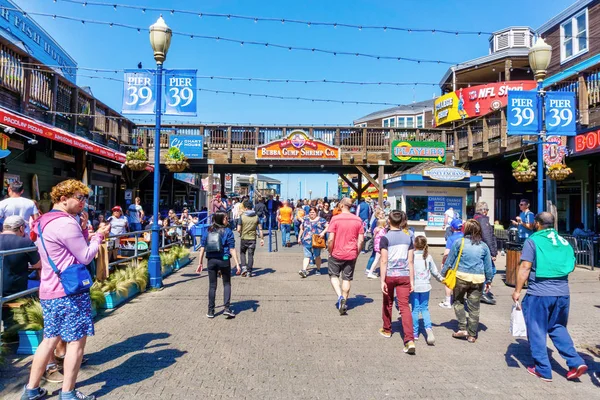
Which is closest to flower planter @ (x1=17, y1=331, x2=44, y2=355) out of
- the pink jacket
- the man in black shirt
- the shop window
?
the man in black shirt

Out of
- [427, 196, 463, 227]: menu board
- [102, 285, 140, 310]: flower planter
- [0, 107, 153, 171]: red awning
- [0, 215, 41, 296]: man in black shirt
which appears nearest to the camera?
[0, 215, 41, 296]: man in black shirt

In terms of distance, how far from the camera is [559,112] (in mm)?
8445

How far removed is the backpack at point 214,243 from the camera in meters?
6.00

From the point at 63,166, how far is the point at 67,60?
20.2m

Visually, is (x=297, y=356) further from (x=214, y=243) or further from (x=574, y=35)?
(x=574, y=35)

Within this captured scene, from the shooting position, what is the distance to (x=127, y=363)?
4.36 m

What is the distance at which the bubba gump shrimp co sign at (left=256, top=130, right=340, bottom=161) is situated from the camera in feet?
57.6

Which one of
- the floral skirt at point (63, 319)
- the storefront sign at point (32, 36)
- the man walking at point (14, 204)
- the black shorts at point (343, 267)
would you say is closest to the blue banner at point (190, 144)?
the storefront sign at point (32, 36)

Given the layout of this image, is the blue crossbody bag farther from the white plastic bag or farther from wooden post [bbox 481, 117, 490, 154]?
wooden post [bbox 481, 117, 490, 154]

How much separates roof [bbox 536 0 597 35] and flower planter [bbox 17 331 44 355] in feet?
63.6

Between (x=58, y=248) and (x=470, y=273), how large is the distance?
4.57 m

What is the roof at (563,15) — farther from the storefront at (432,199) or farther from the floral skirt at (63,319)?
the floral skirt at (63,319)

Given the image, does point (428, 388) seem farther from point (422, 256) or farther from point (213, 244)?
point (213, 244)

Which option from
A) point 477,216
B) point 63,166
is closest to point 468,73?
point 477,216
